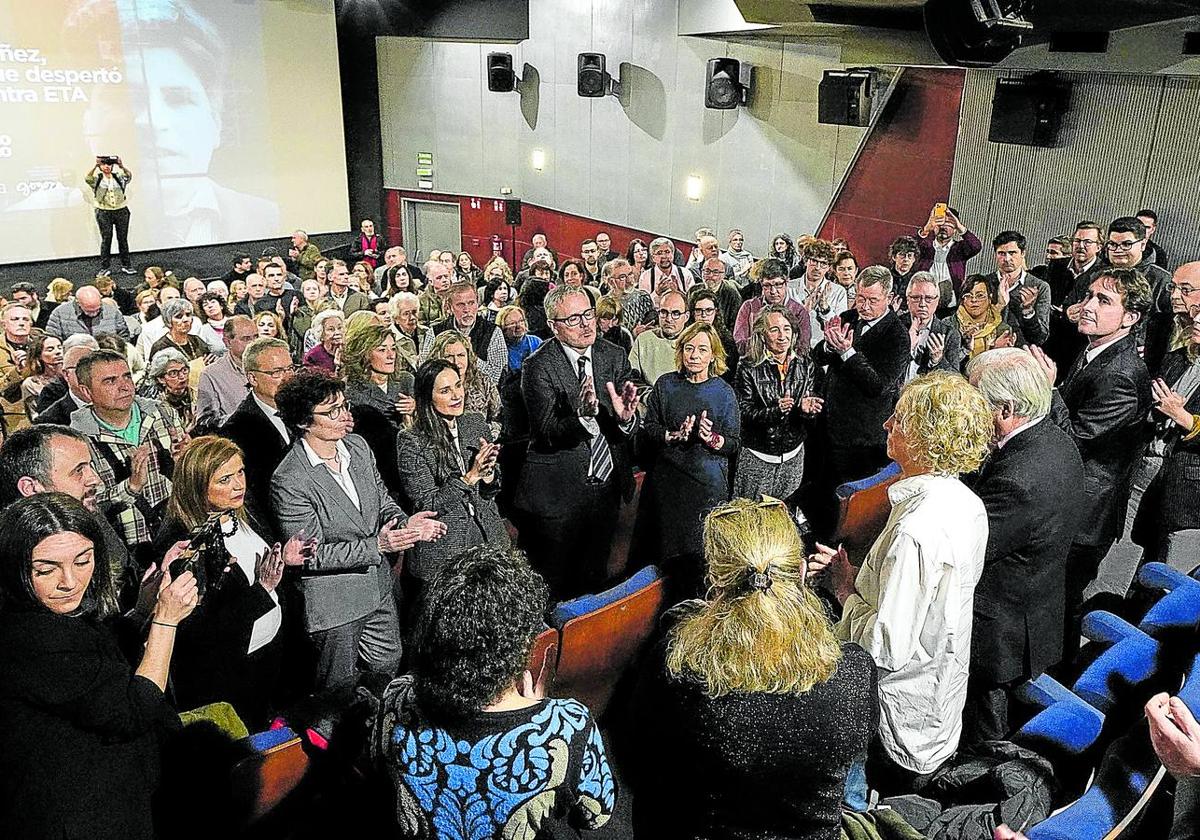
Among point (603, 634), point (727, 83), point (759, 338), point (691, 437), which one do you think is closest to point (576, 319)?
point (691, 437)

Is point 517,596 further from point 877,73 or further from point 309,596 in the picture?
point 877,73

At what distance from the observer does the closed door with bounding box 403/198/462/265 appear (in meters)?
13.8

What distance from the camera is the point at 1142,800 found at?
180cm

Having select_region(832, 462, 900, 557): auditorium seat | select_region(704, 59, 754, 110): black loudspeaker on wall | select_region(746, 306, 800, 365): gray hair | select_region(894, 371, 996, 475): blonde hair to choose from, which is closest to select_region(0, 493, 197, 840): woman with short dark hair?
select_region(894, 371, 996, 475): blonde hair

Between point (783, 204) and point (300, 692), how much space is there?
790cm

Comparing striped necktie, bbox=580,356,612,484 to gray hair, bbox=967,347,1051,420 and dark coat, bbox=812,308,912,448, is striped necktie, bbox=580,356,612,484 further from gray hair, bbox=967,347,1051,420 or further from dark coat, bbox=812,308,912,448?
gray hair, bbox=967,347,1051,420

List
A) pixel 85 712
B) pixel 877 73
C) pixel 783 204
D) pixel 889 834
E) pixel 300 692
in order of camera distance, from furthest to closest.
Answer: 1. pixel 783 204
2. pixel 877 73
3. pixel 300 692
4. pixel 889 834
5. pixel 85 712

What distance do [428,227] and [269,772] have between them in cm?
1285

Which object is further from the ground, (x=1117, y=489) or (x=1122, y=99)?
(x=1122, y=99)

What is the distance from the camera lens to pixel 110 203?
10.4m

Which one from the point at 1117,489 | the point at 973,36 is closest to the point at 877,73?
the point at 973,36

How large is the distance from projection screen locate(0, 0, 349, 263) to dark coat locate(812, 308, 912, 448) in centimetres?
1007

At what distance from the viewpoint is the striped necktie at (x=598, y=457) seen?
3529 mm

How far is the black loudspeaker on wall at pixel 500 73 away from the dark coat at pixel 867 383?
9.51m
